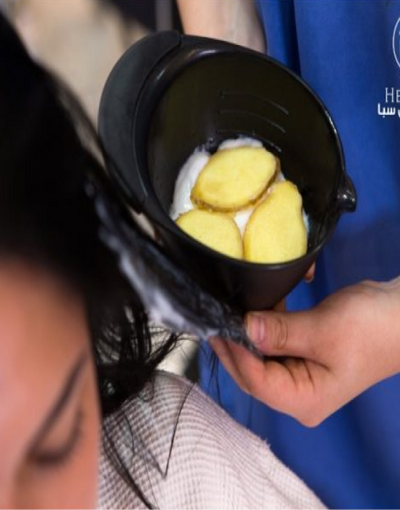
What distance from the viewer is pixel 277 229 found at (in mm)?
684

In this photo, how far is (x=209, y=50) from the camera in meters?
0.67

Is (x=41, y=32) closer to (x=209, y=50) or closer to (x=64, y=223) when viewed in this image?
(x=209, y=50)

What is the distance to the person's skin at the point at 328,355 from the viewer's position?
2.43ft

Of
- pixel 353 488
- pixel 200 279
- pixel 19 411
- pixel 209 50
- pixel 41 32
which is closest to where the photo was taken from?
pixel 19 411

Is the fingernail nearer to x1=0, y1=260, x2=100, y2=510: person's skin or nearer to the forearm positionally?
x1=0, y1=260, x2=100, y2=510: person's skin

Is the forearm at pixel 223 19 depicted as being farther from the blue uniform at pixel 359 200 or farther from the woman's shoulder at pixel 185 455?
the woman's shoulder at pixel 185 455

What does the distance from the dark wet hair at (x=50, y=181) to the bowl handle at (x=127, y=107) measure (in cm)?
2

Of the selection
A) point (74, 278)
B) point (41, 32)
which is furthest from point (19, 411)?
point (41, 32)

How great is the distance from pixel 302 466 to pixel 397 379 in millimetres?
219

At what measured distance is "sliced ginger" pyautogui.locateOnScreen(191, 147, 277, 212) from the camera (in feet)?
2.30

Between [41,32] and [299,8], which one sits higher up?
[299,8]

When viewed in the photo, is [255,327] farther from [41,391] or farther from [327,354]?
[41,391]

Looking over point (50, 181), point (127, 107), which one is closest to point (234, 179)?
point (127, 107)

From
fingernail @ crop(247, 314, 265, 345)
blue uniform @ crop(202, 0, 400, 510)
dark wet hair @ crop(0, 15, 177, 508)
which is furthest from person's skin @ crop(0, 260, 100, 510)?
blue uniform @ crop(202, 0, 400, 510)
